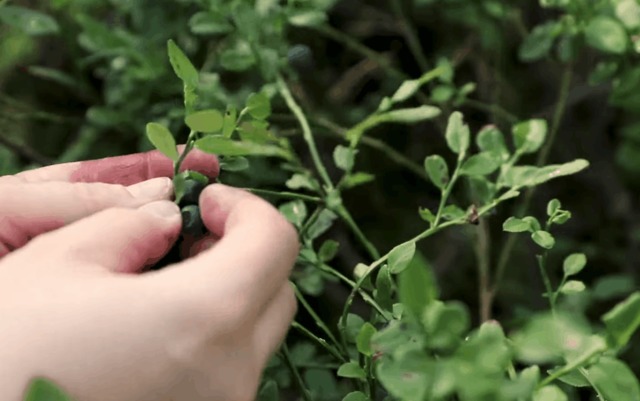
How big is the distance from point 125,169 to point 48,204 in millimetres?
A: 91

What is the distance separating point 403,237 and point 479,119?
236 millimetres

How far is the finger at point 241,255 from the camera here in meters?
0.44

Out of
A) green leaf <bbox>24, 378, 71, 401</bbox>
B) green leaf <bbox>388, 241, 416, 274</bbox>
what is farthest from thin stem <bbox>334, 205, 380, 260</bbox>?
green leaf <bbox>24, 378, 71, 401</bbox>

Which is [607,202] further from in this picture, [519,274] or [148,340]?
[148,340]

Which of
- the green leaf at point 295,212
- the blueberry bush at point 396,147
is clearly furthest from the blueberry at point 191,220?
the green leaf at point 295,212

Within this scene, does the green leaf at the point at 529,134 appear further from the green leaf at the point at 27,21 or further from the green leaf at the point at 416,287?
the green leaf at the point at 27,21

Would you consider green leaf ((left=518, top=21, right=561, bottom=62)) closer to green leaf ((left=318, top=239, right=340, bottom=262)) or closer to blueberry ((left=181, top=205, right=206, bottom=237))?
green leaf ((left=318, top=239, right=340, bottom=262))

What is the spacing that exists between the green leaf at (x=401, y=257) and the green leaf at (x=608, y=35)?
343mm

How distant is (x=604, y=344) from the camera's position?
39cm

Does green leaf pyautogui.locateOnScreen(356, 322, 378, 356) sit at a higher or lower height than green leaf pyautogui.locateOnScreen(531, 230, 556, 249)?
lower

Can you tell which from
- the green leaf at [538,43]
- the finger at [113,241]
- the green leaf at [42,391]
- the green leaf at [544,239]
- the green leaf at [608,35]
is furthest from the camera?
the green leaf at [538,43]

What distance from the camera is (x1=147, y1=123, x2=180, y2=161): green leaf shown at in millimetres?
513

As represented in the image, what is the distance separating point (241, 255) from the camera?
18.1 inches

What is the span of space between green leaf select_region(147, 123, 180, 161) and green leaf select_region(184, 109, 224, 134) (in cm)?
3
